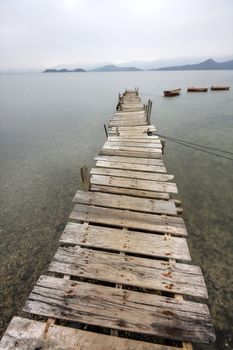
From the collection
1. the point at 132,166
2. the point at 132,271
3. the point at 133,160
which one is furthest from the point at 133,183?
the point at 132,271

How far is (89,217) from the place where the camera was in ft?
18.7

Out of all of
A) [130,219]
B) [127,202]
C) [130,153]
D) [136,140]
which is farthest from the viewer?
[136,140]

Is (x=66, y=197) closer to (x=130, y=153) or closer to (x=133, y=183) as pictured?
(x=130, y=153)

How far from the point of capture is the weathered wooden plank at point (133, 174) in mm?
7512

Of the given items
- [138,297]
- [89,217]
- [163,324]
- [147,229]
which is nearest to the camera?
[163,324]

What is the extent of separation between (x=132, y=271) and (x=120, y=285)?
379 mm

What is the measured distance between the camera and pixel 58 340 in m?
3.17

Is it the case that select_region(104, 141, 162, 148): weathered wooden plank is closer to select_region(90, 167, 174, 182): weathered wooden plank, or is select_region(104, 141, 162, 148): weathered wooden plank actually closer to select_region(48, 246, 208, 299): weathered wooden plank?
select_region(90, 167, 174, 182): weathered wooden plank

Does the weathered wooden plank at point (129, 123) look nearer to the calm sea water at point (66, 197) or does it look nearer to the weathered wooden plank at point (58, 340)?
the calm sea water at point (66, 197)

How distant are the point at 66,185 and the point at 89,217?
6.08m

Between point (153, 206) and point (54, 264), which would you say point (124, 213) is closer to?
point (153, 206)

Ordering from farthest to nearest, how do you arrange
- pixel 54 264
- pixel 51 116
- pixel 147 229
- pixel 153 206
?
pixel 51 116 < pixel 153 206 < pixel 147 229 < pixel 54 264

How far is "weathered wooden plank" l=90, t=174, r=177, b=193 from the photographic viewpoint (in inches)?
271

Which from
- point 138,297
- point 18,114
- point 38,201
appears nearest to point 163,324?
point 138,297
